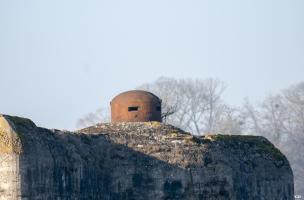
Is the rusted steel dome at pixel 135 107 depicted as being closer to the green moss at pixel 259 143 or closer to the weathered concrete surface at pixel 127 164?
the weathered concrete surface at pixel 127 164

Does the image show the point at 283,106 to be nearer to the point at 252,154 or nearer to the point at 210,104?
the point at 210,104

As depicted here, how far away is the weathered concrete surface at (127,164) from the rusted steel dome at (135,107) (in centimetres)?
215

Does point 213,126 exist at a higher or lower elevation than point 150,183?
higher

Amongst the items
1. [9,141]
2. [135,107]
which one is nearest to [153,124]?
[135,107]

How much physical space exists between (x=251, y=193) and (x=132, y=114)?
5.36 meters

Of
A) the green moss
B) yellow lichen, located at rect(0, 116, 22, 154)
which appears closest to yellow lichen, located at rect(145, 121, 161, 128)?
the green moss

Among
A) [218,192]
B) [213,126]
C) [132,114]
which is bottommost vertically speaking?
[218,192]

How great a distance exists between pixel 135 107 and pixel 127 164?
4664 mm

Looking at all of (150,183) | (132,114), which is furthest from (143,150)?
(132,114)

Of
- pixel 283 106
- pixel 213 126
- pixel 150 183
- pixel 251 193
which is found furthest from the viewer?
pixel 283 106

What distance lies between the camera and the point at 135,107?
41.2m

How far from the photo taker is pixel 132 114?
41.0 meters

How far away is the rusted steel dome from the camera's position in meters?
41.0

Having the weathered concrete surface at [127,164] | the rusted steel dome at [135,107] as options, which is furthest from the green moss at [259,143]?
the rusted steel dome at [135,107]
